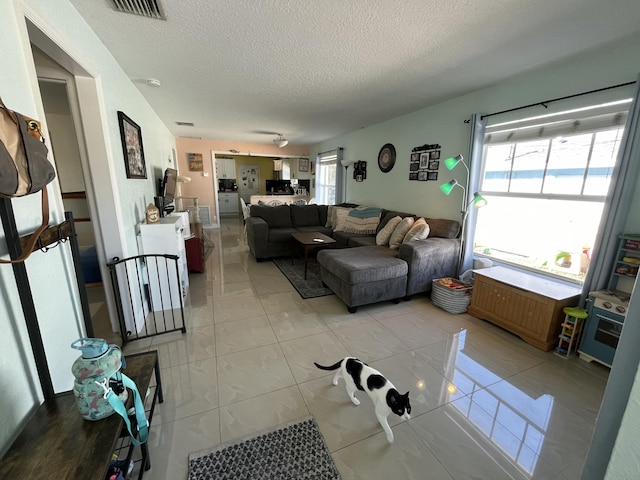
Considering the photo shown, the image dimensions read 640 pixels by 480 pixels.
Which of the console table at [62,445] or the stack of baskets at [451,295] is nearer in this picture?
the console table at [62,445]

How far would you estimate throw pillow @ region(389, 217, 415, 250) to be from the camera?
3.35 meters

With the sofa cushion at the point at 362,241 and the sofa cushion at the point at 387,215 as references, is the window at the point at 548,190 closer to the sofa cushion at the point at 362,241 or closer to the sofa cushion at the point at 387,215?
the sofa cushion at the point at 387,215

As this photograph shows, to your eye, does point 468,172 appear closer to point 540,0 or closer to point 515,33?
point 515,33

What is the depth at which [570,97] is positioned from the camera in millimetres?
2152

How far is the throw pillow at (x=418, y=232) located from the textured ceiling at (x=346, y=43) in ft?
5.06

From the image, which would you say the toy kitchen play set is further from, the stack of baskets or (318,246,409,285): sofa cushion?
(318,246,409,285): sofa cushion

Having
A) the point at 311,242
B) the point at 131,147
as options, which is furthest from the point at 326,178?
the point at 131,147

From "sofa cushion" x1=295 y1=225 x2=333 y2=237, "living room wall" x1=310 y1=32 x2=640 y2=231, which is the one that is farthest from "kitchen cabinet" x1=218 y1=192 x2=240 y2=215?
"sofa cushion" x1=295 y1=225 x2=333 y2=237

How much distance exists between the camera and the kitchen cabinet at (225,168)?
908 centimetres

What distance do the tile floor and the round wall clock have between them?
2.63 m

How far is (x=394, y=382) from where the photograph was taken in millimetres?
1750

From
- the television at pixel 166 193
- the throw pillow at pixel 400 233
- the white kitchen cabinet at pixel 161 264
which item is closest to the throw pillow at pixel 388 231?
the throw pillow at pixel 400 233

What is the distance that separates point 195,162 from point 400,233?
232 inches

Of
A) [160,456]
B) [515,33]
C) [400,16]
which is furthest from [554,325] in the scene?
[160,456]
